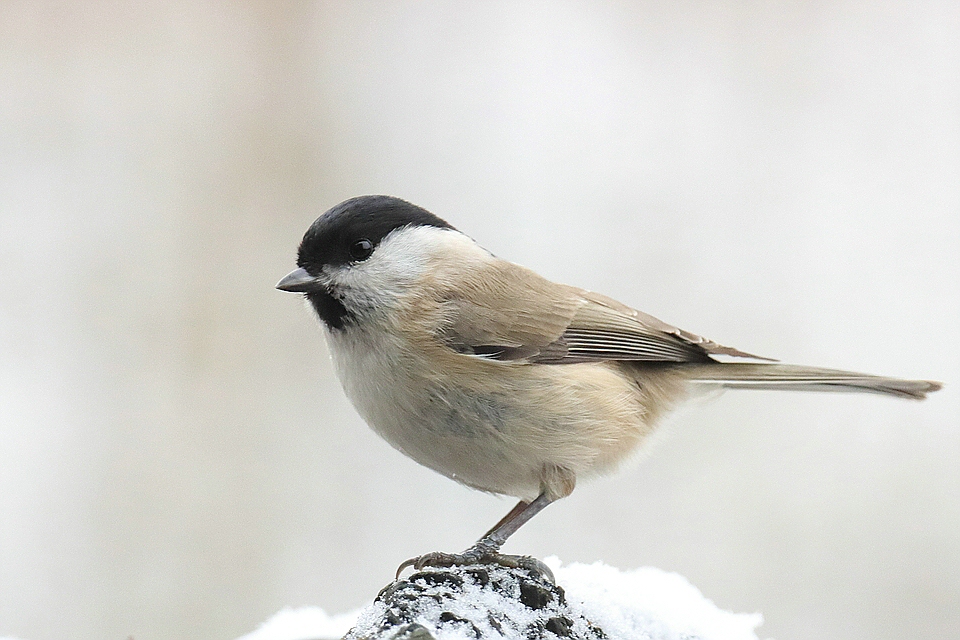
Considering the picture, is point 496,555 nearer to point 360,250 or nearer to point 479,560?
point 479,560

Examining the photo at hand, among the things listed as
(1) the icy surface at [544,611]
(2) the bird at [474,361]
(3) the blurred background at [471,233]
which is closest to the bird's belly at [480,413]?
(2) the bird at [474,361]

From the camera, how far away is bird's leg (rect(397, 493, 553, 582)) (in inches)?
61.9

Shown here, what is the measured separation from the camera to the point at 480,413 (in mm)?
1740

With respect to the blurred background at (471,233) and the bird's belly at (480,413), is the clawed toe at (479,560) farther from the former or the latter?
the blurred background at (471,233)

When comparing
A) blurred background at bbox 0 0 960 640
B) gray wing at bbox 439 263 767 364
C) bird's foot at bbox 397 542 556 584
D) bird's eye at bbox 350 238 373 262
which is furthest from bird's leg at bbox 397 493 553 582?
blurred background at bbox 0 0 960 640

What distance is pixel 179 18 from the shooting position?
13.4 feet

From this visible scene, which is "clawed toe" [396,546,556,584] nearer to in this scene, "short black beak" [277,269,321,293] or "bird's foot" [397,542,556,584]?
Answer: "bird's foot" [397,542,556,584]

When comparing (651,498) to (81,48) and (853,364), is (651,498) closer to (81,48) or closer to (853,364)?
(853,364)

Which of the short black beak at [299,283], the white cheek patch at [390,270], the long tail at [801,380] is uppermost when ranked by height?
the long tail at [801,380]

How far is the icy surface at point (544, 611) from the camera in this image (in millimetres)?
1246

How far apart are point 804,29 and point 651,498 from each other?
223 cm

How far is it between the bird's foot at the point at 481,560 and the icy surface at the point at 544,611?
6 cm

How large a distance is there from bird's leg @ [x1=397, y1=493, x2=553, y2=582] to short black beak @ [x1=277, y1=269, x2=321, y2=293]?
22.0 inches

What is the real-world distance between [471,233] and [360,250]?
2.21 metres
